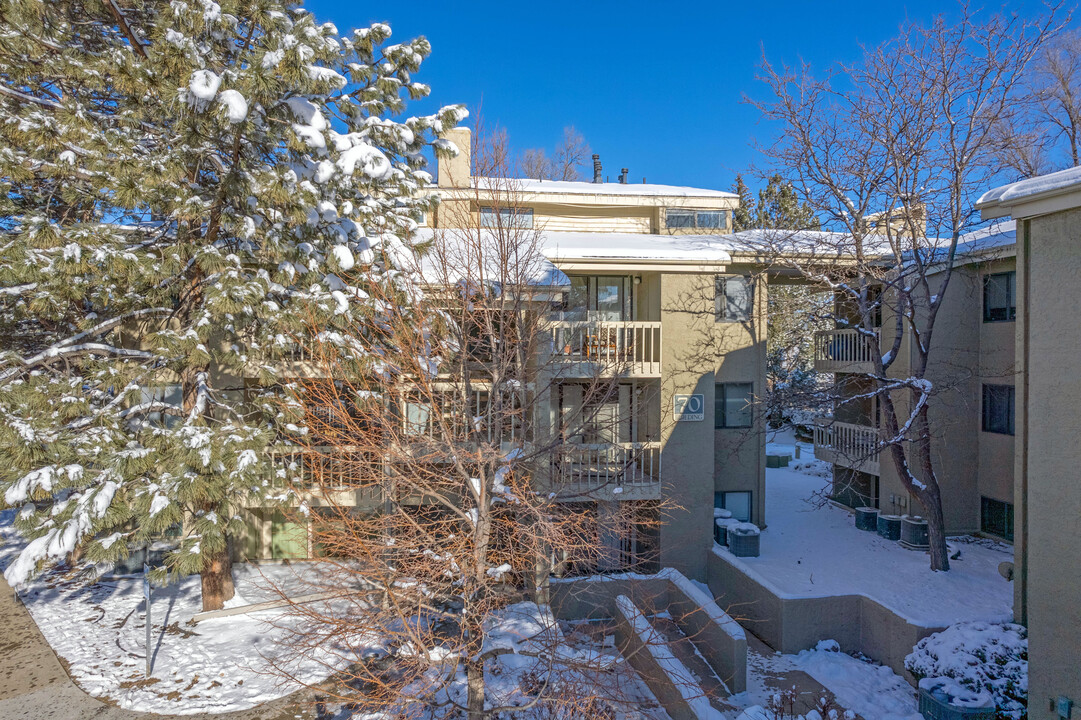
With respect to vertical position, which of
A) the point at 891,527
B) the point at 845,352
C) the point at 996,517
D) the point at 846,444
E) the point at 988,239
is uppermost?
the point at 988,239

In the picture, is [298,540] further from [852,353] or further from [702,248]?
[852,353]

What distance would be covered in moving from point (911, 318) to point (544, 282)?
8.09 metres

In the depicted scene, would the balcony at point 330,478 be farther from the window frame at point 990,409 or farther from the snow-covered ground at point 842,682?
the window frame at point 990,409

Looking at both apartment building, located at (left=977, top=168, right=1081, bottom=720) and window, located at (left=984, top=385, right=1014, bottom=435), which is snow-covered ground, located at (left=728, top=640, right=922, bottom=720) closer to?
apartment building, located at (left=977, top=168, right=1081, bottom=720)

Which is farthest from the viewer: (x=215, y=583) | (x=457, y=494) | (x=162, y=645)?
(x=215, y=583)

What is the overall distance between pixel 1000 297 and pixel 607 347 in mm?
10144

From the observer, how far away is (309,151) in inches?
344

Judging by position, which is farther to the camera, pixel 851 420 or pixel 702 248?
pixel 851 420

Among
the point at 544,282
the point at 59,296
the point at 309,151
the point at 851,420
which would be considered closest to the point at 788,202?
the point at 851,420

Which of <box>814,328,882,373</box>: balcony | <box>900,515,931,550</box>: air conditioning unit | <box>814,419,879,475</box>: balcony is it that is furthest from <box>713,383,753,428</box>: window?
<box>900,515,931,550</box>: air conditioning unit

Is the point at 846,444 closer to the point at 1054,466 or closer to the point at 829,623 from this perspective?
the point at 829,623

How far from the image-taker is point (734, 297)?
13953mm

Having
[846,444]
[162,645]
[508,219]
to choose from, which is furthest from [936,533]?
[162,645]

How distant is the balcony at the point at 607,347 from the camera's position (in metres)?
10.6
